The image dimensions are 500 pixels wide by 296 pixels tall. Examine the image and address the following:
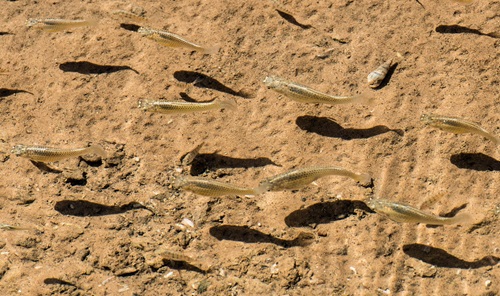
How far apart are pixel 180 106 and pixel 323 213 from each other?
6.44 feet

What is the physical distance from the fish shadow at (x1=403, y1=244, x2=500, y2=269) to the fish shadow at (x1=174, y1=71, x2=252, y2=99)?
268 centimetres

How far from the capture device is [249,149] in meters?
6.81

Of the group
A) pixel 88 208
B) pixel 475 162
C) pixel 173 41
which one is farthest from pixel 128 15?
pixel 475 162

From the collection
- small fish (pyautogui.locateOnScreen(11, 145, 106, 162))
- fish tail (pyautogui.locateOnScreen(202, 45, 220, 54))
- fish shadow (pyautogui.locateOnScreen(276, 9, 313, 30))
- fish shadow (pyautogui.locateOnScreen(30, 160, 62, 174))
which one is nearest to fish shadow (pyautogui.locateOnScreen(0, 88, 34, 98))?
fish shadow (pyautogui.locateOnScreen(30, 160, 62, 174))

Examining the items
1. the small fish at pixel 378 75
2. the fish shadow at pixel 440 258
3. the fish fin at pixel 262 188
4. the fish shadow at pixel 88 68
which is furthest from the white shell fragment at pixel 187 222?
the small fish at pixel 378 75

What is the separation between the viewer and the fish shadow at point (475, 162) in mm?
6301

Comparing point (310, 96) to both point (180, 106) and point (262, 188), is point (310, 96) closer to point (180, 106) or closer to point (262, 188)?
point (262, 188)

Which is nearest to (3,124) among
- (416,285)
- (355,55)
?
(355,55)

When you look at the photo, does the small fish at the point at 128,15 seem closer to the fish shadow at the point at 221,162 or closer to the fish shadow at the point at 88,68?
the fish shadow at the point at 88,68

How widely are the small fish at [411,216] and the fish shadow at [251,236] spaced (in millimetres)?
802

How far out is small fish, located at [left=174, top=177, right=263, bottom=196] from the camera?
6.04m

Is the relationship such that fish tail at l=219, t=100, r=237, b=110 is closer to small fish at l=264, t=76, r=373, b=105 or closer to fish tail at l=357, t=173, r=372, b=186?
small fish at l=264, t=76, r=373, b=105

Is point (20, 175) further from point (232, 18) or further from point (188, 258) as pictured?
point (232, 18)

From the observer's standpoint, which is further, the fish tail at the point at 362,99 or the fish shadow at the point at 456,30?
the fish shadow at the point at 456,30
